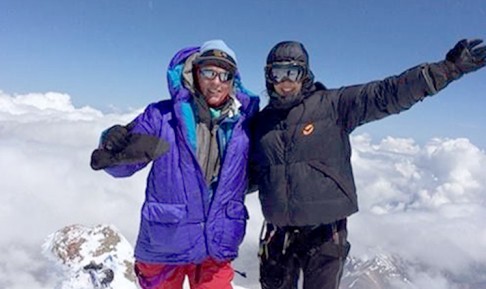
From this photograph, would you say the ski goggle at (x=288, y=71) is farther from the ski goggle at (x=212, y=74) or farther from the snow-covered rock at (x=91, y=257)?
the snow-covered rock at (x=91, y=257)

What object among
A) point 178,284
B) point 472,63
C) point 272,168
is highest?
point 472,63

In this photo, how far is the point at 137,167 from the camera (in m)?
5.11

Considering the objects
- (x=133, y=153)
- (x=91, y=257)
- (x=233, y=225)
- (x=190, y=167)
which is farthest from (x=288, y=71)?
(x=91, y=257)

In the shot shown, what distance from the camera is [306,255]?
536cm

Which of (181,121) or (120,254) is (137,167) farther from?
(120,254)

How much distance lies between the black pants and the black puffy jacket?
26 centimetres

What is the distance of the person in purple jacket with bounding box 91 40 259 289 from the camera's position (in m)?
4.84

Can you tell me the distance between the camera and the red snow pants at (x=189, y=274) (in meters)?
5.07

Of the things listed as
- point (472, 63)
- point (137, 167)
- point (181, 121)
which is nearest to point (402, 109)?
point (472, 63)

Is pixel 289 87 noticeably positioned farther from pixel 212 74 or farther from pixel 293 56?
pixel 212 74

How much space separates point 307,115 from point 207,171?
133 cm

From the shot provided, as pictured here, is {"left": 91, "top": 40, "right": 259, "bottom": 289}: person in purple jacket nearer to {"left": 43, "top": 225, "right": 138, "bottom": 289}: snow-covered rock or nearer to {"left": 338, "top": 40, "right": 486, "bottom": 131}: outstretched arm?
{"left": 338, "top": 40, "right": 486, "bottom": 131}: outstretched arm

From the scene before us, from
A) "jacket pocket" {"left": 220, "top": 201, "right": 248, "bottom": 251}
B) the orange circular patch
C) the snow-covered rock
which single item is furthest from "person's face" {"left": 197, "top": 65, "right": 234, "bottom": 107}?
the snow-covered rock

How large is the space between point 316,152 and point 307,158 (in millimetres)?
122
